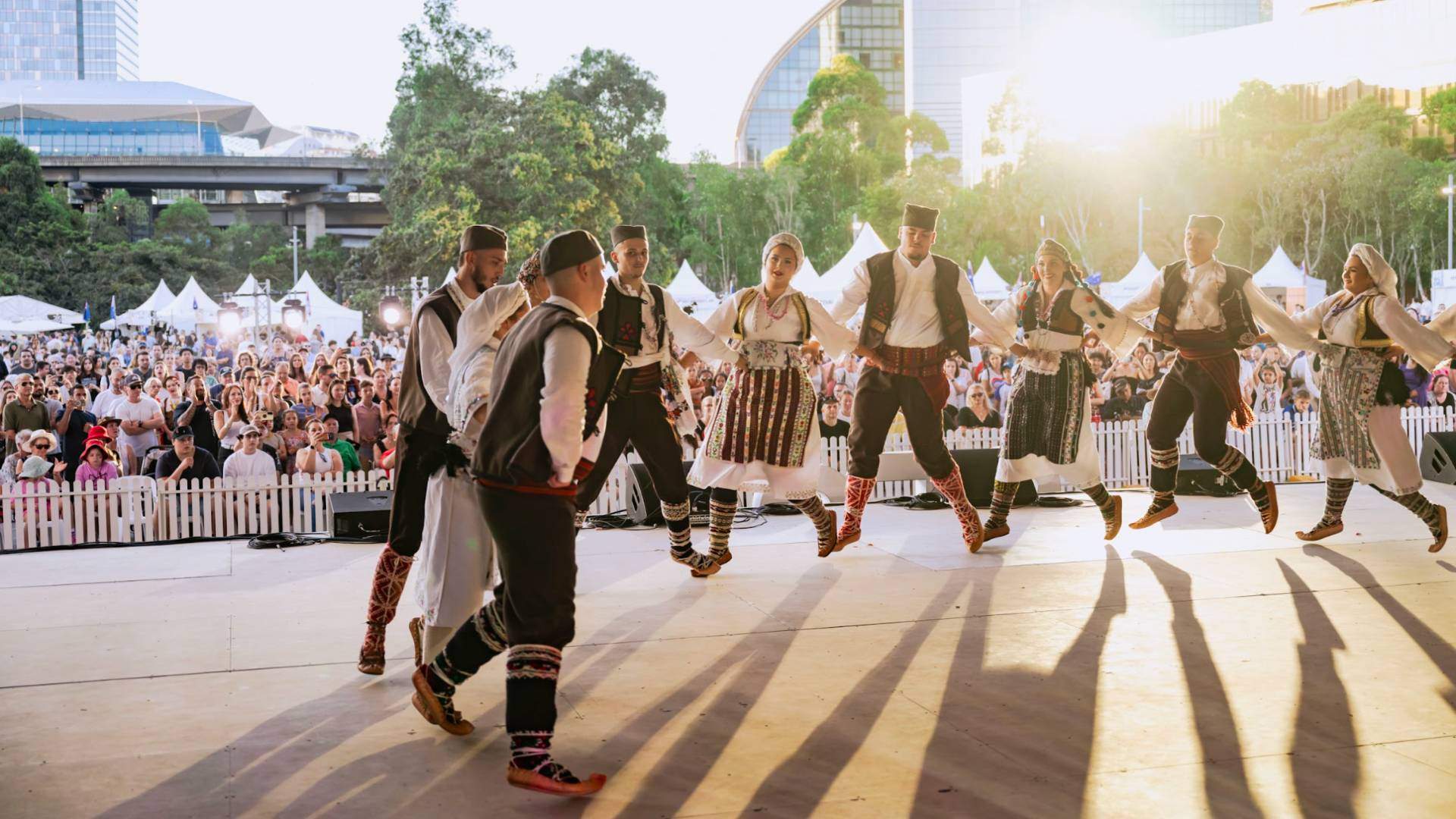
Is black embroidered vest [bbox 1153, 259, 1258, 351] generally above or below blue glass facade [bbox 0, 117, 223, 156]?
below

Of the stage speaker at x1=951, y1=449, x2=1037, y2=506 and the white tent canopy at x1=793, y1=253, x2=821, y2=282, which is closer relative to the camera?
the stage speaker at x1=951, y1=449, x2=1037, y2=506

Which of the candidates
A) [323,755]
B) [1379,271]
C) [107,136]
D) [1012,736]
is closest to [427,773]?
[323,755]

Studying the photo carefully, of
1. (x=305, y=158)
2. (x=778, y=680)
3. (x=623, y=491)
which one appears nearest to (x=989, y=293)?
(x=623, y=491)

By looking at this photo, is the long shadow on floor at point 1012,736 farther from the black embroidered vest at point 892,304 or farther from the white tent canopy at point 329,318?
the white tent canopy at point 329,318

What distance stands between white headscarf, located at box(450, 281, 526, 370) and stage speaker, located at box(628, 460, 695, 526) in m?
4.65

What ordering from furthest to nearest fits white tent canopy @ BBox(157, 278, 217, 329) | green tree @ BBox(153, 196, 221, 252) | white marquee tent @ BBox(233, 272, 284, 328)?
green tree @ BBox(153, 196, 221, 252) < white tent canopy @ BBox(157, 278, 217, 329) < white marquee tent @ BBox(233, 272, 284, 328)

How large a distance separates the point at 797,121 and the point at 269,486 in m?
62.0

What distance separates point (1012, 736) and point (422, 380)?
2.41 m

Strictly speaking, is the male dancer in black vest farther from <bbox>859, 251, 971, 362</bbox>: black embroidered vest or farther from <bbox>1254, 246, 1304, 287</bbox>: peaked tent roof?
<bbox>1254, 246, 1304, 287</bbox>: peaked tent roof

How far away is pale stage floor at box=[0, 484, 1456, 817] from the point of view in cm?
388

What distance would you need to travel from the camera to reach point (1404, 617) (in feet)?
19.8

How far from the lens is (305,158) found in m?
87.9

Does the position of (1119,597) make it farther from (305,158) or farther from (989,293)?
(305,158)

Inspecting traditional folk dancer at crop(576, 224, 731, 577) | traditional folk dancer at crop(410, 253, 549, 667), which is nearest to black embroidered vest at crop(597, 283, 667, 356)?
traditional folk dancer at crop(576, 224, 731, 577)
